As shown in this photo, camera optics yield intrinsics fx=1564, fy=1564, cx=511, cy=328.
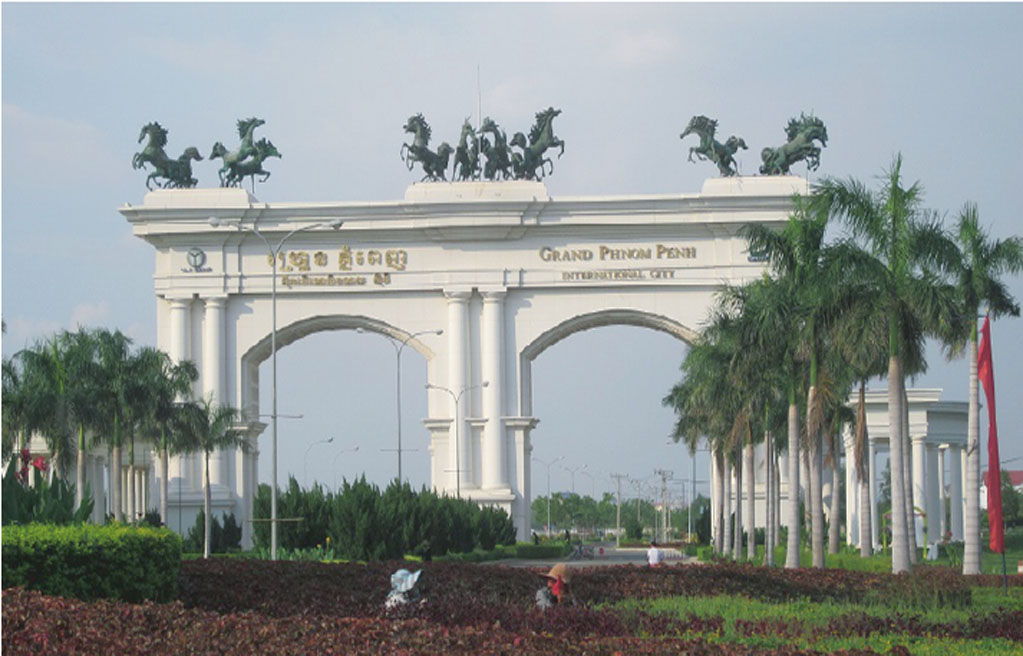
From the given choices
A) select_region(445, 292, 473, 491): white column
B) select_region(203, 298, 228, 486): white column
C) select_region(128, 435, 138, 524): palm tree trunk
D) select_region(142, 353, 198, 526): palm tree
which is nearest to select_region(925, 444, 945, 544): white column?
select_region(445, 292, 473, 491): white column

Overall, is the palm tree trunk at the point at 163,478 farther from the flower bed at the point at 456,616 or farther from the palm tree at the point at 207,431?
the flower bed at the point at 456,616

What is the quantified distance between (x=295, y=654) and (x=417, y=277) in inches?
1820

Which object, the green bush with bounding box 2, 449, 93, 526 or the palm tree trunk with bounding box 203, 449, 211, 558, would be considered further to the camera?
the palm tree trunk with bounding box 203, 449, 211, 558

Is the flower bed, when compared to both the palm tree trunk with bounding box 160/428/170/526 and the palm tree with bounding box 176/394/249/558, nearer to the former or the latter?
the palm tree with bounding box 176/394/249/558

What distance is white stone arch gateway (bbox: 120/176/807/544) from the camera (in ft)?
190

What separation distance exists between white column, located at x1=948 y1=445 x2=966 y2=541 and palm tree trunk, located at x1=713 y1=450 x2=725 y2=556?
13.2m

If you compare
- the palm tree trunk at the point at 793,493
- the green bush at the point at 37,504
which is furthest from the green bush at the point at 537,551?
the green bush at the point at 37,504

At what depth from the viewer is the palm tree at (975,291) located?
32312mm

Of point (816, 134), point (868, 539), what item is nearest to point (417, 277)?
point (816, 134)

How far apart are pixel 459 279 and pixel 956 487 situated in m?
29.8

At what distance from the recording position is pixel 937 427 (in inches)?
2643

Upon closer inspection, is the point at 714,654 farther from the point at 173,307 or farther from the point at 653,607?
the point at 173,307

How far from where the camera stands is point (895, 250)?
1239 inches

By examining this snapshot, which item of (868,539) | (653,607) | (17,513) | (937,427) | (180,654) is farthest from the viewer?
(937,427)
